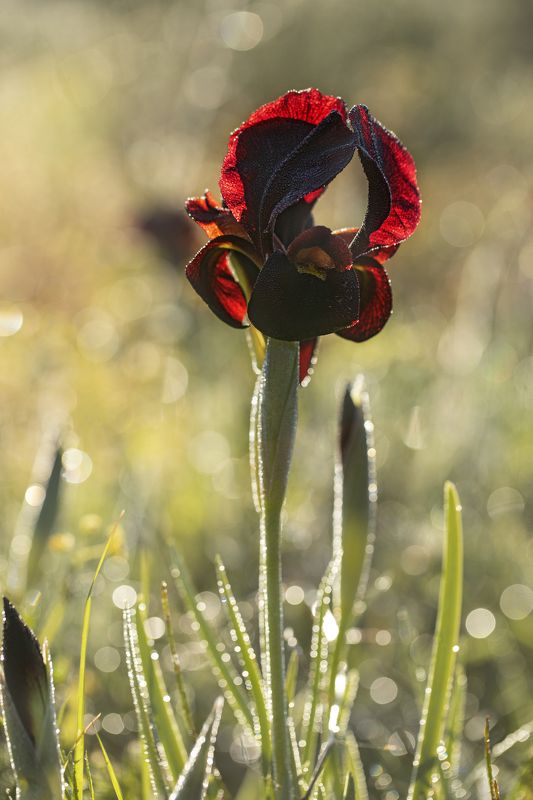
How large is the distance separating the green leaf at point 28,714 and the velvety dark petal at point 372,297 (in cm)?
43

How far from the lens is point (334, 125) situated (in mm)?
820

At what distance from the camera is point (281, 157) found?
2.78 ft

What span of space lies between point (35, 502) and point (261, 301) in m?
0.77

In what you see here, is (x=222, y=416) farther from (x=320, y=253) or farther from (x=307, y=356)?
(x=320, y=253)

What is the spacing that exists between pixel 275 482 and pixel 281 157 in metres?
0.30

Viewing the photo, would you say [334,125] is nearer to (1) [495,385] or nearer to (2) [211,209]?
(2) [211,209]

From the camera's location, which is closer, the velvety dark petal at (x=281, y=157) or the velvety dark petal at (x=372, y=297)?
the velvety dark petal at (x=281, y=157)

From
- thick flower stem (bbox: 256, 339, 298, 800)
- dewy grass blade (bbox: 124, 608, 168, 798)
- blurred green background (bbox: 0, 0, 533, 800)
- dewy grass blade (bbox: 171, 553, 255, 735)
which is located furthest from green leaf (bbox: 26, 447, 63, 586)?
thick flower stem (bbox: 256, 339, 298, 800)

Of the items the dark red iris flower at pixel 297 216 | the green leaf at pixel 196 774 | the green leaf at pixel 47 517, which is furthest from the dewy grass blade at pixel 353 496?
the green leaf at pixel 47 517

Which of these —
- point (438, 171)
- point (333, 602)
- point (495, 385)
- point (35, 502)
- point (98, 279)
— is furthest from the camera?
point (438, 171)

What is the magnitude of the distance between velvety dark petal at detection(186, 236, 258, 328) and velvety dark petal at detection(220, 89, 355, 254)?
0.03 metres

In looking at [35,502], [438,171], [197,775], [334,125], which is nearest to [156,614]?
[35,502]

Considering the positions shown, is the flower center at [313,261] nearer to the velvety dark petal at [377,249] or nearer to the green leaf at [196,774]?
the velvety dark petal at [377,249]

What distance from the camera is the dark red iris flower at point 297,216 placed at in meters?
0.81
